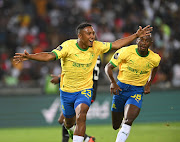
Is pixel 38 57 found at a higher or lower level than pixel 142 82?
higher

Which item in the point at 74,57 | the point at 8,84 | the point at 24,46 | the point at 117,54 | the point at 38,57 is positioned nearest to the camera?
the point at 38,57

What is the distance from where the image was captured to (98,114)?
15.2 m

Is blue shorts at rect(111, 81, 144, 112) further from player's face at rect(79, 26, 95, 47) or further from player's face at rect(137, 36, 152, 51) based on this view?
player's face at rect(79, 26, 95, 47)

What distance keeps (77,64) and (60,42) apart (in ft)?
30.8

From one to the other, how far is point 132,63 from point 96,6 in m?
10.8

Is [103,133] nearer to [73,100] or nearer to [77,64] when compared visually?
[73,100]

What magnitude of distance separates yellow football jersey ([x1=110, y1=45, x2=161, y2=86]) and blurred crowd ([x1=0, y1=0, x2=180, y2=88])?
6306 mm

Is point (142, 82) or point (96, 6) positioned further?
point (96, 6)

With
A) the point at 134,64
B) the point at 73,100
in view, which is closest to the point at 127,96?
the point at 134,64

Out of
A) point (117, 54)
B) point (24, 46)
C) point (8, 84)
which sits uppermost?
point (117, 54)

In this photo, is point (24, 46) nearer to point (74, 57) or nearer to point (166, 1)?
point (166, 1)

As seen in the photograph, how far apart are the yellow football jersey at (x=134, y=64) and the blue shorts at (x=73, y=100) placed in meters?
1.09

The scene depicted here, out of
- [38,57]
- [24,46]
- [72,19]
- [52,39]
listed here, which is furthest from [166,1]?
[38,57]

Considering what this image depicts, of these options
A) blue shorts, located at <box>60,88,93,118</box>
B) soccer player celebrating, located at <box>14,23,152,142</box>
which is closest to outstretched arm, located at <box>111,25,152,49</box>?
soccer player celebrating, located at <box>14,23,152,142</box>
